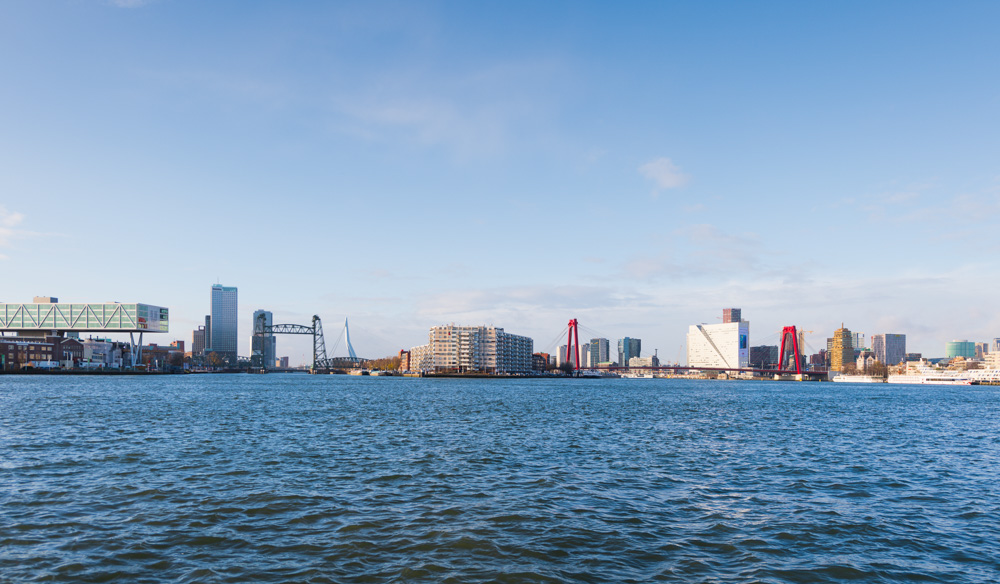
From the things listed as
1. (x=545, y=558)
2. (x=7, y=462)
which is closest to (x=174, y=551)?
(x=545, y=558)

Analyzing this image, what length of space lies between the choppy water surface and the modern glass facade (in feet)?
492

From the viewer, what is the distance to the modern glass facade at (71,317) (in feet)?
512

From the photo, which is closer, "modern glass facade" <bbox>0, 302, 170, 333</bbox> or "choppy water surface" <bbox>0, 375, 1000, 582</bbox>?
"choppy water surface" <bbox>0, 375, 1000, 582</bbox>

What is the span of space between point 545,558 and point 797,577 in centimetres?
450

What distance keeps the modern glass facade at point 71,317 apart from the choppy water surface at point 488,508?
15005 centimetres

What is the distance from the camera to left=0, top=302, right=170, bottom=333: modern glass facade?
512ft

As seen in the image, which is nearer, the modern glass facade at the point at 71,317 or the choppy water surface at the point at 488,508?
the choppy water surface at the point at 488,508

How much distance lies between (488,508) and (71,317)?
18278 cm

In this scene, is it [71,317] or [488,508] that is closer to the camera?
[488,508]

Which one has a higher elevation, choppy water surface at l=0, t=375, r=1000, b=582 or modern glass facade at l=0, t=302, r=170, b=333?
modern glass facade at l=0, t=302, r=170, b=333

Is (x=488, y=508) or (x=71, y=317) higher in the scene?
(x=71, y=317)

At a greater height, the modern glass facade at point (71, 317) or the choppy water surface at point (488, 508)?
the modern glass facade at point (71, 317)

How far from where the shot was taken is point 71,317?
514ft

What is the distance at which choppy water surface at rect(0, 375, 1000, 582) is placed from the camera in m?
10.7
